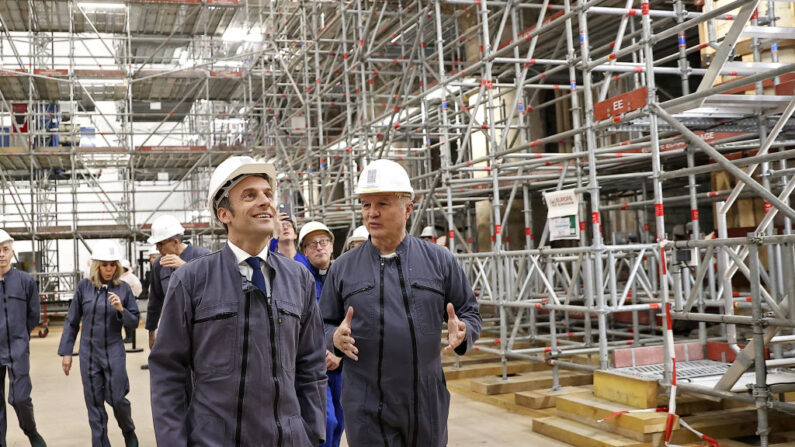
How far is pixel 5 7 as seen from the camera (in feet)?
70.6

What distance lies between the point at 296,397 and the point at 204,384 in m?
0.37

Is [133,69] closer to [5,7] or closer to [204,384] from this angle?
[5,7]

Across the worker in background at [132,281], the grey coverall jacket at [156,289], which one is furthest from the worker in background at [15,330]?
the grey coverall jacket at [156,289]

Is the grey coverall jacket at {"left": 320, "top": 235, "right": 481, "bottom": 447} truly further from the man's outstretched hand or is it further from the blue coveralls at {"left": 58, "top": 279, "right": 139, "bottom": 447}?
the blue coveralls at {"left": 58, "top": 279, "right": 139, "bottom": 447}

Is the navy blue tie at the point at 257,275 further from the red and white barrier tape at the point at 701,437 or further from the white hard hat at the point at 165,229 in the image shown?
A: the red and white barrier tape at the point at 701,437

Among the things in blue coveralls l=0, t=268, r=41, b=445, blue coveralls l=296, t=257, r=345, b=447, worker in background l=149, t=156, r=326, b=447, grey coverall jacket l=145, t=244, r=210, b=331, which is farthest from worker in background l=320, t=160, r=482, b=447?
blue coveralls l=0, t=268, r=41, b=445

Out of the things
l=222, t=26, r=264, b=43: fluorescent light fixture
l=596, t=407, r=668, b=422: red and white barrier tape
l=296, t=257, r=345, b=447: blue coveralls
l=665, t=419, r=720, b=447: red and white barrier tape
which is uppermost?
l=222, t=26, r=264, b=43: fluorescent light fixture

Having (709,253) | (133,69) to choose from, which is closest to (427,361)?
(709,253)

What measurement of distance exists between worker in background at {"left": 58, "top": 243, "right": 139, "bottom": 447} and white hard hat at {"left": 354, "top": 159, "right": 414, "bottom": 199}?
13.1 ft

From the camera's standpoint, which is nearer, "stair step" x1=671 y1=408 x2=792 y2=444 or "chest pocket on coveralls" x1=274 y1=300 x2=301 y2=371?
"chest pocket on coveralls" x1=274 y1=300 x2=301 y2=371

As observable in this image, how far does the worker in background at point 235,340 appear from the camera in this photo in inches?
115

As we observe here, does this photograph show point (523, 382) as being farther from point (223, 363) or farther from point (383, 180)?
point (223, 363)

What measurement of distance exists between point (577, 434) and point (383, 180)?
417cm

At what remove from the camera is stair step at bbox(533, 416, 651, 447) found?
22.1 feet
